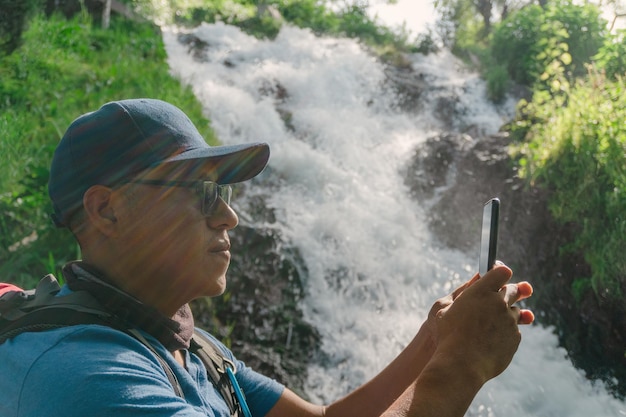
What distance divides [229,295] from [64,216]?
11.2ft

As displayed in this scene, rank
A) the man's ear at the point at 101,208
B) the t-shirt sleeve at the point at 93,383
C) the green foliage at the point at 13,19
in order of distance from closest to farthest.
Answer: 1. the t-shirt sleeve at the point at 93,383
2. the man's ear at the point at 101,208
3. the green foliage at the point at 13,19

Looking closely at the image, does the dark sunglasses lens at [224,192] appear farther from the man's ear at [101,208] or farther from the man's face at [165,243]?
the man's ear at [101,208]

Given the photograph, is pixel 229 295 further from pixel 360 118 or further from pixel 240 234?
pixel 360 118

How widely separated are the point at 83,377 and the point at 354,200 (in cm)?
610

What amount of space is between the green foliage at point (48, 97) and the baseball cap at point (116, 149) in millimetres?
2896

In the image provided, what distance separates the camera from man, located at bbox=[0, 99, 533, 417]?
1176 millimetres

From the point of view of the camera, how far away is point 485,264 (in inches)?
58.4

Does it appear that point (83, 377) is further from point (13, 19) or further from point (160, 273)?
point (13, 19)

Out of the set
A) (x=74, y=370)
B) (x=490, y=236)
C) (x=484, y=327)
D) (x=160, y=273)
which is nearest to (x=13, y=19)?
(x=160, y=273)

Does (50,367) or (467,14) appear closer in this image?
(50,367)

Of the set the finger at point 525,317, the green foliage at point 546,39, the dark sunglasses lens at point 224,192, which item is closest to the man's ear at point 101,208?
the dark sunglasses lens at point 224,192

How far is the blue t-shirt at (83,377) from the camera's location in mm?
1069

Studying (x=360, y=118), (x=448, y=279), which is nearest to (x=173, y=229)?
(x=448, y=279)

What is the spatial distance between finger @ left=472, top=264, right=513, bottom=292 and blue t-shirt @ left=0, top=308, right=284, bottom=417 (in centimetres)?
73
